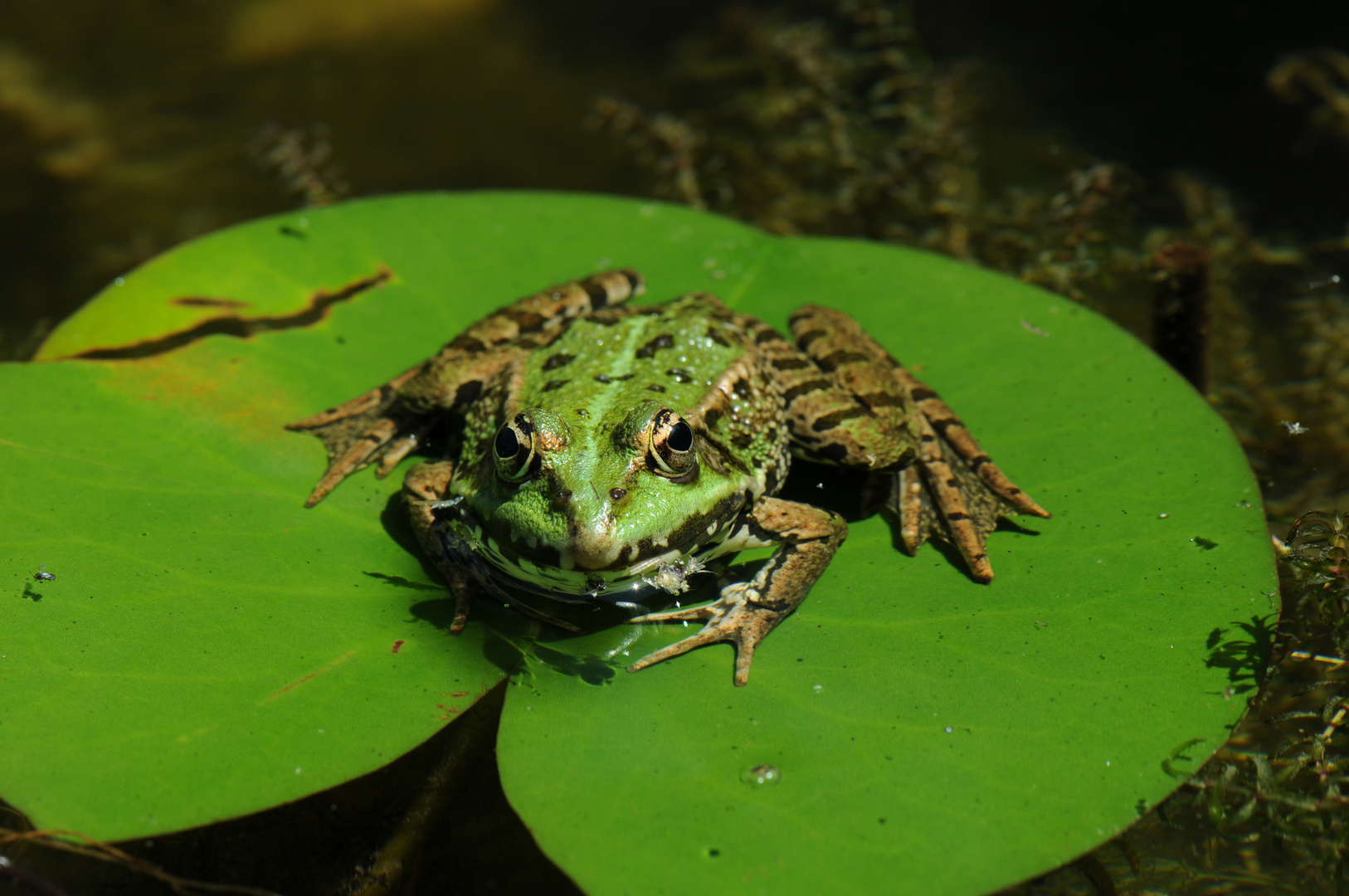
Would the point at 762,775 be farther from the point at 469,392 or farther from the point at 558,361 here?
the point at 469,392

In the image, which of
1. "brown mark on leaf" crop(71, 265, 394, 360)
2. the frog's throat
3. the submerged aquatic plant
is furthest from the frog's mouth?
the submerged aquatic plant

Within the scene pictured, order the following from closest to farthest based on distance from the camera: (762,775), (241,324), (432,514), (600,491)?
(762,775) < (600,491) < (432,514) < (241,324)

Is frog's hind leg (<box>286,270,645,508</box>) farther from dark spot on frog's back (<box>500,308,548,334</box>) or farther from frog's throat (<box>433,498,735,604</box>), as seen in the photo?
frog's throat (<box>433,498,735,604</box>)

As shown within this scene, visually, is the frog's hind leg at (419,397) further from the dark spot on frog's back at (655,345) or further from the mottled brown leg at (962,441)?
the mottled brown leg at (962,441)

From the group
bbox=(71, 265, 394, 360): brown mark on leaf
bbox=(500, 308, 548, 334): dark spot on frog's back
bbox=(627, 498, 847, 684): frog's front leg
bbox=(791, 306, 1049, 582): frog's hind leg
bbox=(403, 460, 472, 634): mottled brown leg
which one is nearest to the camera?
bbox=(627, 498, 847, 684): frog's front leg

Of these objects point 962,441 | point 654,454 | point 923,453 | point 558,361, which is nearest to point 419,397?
point 558,361
